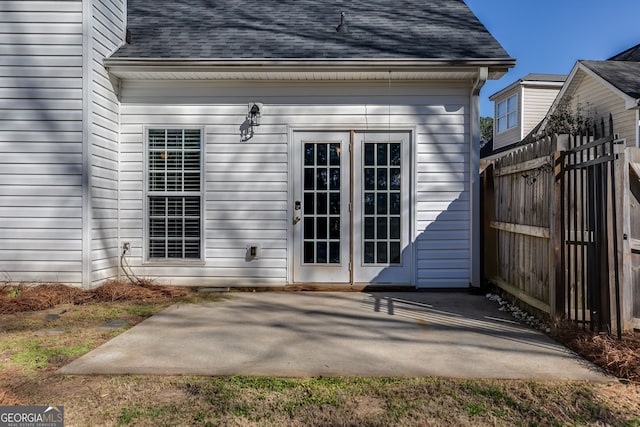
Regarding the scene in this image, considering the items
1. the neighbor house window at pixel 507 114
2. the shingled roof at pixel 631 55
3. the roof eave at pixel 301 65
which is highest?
the shingled roof at pixel 631 55

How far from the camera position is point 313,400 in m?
2.38

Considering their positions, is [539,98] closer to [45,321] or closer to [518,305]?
[518,305]

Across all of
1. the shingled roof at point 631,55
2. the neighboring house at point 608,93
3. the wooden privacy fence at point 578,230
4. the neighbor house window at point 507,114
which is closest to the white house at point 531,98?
the neighbor house window at point 507,114

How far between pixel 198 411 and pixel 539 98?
16.2 m

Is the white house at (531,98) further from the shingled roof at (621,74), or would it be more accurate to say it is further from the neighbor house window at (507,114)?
the shingled roof at (621,74)

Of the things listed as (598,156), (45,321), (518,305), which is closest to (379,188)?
(518,305)

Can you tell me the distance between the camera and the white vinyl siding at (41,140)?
16.3 ft

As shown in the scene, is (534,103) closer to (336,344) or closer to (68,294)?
(336,344)

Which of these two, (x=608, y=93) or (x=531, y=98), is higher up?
(x=531, y=98)

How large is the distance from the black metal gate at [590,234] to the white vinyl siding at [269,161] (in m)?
2.01

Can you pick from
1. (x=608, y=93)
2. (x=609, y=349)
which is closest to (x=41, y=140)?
(x=609, y=349)

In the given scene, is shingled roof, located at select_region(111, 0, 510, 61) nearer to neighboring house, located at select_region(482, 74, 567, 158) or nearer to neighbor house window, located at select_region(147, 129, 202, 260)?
neighbor house window, located at select_region(147, 129, 202, 260)

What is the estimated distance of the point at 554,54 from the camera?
22391 mm

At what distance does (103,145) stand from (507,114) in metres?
15.2
